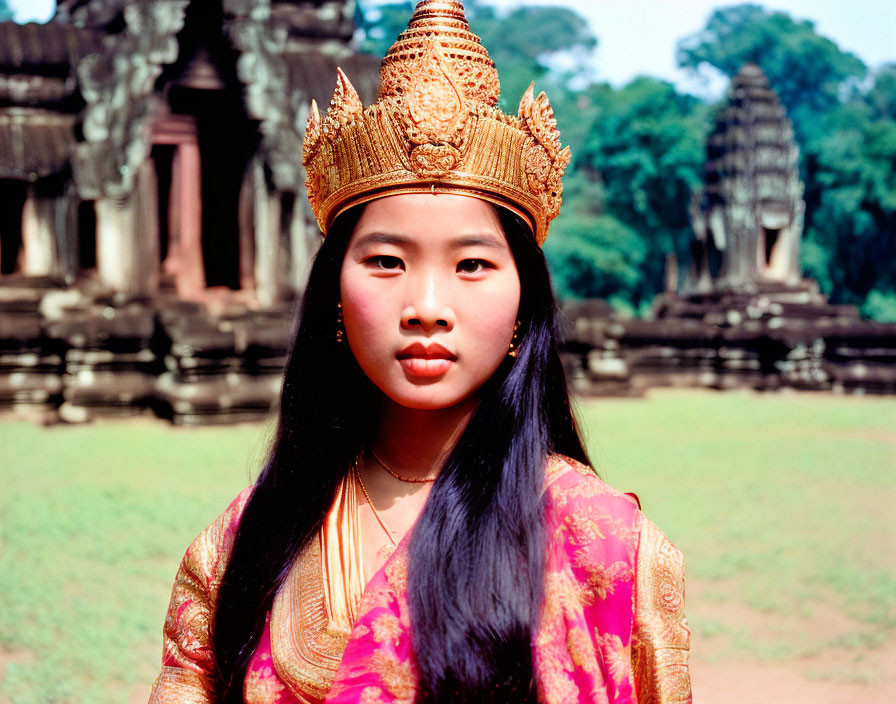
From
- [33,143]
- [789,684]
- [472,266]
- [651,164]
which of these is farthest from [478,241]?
[651,164]

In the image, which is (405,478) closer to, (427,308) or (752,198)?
(427,308)

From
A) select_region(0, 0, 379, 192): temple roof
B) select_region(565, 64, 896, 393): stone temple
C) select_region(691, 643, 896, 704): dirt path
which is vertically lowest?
select_region(691, 643, 896, 704): dirt path

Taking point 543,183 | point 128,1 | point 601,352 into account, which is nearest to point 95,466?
point 128,1

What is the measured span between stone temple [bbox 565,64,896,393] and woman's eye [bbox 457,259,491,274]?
8743mm

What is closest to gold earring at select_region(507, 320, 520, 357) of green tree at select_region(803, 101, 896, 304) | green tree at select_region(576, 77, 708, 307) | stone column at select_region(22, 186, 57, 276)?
stone column at select_region(22, 186, 57, 276)

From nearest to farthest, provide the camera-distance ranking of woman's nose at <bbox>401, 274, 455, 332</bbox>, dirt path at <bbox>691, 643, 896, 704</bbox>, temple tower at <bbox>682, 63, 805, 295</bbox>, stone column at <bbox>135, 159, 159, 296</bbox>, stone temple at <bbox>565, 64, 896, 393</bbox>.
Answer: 1. woman's nose at <bbox>401, 274, 455, 332</bbox>
2. dirt path at <bbox>691, 643, 896, 704</bbox>
3. stone column at <bbox>135, 159, 159, 296</bbox>
4. stone temple at <bbox>565, 64, 896, 393</bbox>
5. temple tower at <bbox>682, 63, 805, 295</bbox>

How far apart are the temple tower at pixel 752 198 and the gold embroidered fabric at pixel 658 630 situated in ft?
45.6

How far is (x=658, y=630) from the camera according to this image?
1.40m

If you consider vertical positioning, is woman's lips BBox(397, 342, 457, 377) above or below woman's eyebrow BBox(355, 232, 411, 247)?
below

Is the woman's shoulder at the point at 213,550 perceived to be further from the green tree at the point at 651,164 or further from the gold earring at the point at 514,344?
the green tree at the point at 651,164

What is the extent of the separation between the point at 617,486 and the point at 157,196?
19.7 ft

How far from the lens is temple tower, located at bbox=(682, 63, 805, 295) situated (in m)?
14.9

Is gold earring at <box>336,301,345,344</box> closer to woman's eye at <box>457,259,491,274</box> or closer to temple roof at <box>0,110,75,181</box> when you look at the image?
woman's eye at <box>457,259,491,274</box>

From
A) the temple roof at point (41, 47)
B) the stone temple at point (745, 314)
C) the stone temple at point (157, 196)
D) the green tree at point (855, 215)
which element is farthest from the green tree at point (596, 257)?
the temple roof at point (41, 47)
